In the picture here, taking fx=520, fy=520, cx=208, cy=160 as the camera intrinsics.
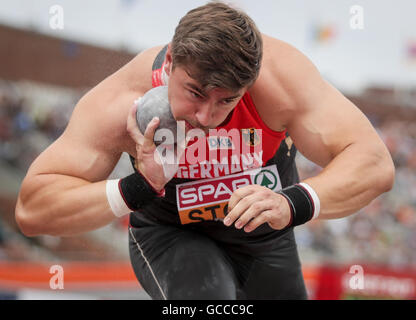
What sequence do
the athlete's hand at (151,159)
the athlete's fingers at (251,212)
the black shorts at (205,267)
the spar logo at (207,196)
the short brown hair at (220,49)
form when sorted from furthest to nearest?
1. the spar logo at (207,196)
2. the black shorts at (205,267)
3. the athlete's hand at (151,159)
4. the short brown hair at (220,49)
5. the athlete's fingers at (251,212)

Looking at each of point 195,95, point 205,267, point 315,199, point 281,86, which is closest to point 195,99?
point 195,95

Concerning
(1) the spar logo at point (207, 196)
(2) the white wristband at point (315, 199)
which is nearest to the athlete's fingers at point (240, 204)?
(2) the white wristband at point (315, 199)

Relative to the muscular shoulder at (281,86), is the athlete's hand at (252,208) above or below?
below

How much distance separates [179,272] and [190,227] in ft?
1.15

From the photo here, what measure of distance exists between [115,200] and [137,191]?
13cm

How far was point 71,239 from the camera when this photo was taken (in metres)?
8.14

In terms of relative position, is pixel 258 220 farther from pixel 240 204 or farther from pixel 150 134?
pixel 150 134

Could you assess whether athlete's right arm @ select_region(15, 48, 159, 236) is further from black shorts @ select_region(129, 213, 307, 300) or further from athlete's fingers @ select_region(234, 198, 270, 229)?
athlete's fingers @ select_region(234, 198, 270, 229)

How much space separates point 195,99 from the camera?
243cm

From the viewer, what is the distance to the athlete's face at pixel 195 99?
7.90 feet

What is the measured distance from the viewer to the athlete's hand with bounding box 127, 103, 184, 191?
2449 millimetres

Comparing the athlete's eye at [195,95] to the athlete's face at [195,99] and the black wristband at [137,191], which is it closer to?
the athlete's face at [195,99]

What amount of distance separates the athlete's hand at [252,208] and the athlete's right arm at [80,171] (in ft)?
2.57
